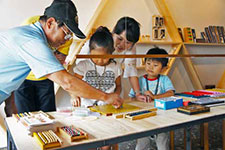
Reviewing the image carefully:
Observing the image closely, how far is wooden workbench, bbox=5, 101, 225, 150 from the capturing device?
0.84 meters

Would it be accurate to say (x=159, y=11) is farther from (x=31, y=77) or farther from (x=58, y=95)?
(x=31, y=77)

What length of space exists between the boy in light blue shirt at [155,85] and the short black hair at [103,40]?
13.3 inches

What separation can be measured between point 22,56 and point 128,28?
990mm

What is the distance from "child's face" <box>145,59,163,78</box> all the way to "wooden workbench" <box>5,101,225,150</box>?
57cm

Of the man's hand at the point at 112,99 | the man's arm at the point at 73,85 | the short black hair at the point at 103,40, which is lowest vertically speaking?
the man's hand at the point at 112,99

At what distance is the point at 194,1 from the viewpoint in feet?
9.66

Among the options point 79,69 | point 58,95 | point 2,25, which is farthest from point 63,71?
point 2,25

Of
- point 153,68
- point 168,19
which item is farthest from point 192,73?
point 153,68

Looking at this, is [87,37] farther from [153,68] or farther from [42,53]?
[42,53]

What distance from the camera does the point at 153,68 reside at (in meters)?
1.86

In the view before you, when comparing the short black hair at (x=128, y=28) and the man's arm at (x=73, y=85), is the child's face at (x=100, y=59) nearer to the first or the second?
the short black hair at (x=128, y=28)

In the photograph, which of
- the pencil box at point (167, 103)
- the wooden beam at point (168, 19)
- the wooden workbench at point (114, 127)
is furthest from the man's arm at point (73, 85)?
the wooden beam at point (168, 19)

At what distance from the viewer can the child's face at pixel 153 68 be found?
1814 mm

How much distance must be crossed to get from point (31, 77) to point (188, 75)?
1747 millimetres
